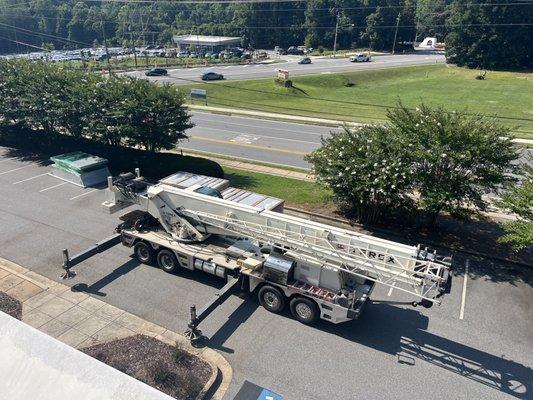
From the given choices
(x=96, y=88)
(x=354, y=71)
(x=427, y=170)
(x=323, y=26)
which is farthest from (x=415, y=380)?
(x=323, y=26)

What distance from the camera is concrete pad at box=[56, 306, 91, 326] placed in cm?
1429

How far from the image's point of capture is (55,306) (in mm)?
15070

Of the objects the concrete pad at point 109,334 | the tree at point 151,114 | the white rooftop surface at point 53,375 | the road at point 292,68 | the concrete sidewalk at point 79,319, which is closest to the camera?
the white rooftop surface at point 53,375

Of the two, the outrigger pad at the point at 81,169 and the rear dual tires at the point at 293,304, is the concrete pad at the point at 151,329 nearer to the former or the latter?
the rear dual tires at the point at 293,304

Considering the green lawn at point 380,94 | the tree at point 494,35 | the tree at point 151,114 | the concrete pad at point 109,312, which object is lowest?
the concrete pad at point 109,312

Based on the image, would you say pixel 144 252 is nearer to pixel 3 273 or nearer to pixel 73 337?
pixel 73 337

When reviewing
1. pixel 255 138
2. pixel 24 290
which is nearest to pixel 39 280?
pixel 24 290

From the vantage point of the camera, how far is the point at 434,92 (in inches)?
2218

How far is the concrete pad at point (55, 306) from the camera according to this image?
48.3 feet

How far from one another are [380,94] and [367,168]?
4110cm

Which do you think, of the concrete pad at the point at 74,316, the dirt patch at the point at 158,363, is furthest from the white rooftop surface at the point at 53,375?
the concrete pad at the point at 74,316

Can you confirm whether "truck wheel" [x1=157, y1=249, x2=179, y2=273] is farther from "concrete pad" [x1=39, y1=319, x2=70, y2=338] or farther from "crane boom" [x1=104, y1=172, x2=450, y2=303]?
"concrete pad" [x1=39, y1=319, x2=70, y2=338]

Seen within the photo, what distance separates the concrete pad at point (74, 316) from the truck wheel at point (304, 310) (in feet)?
23.4

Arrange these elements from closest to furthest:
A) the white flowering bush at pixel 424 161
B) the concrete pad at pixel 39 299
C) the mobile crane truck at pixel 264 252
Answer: the mobile crane truck at pixel 264 252 → the concrete pad at pixel 39 299 → the white flowering bush at pixel 424 161
